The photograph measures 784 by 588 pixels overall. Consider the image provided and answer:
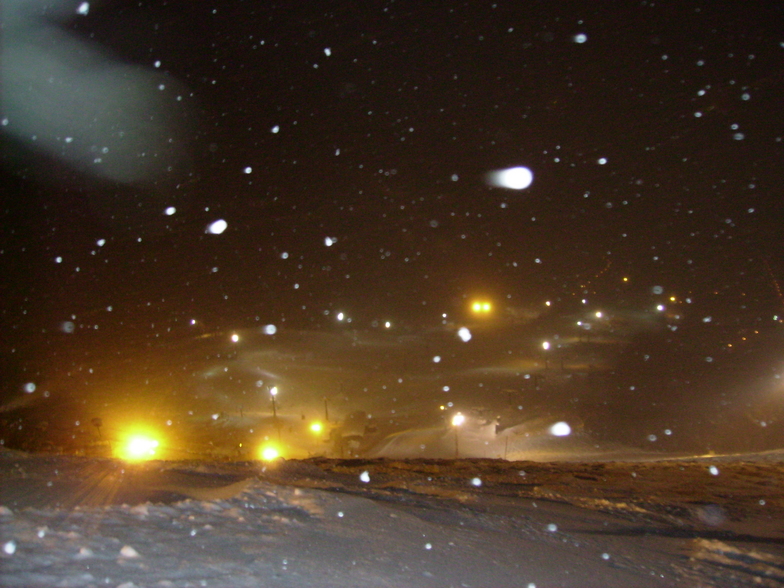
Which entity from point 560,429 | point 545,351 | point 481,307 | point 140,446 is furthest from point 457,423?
point 481,307

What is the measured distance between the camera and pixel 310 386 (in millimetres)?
32062

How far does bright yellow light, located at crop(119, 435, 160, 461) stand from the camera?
17734 millimetres

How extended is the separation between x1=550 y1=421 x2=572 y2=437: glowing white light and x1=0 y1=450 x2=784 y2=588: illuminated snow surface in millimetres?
12735

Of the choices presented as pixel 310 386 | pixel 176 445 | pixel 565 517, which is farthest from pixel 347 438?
pixel 565 517

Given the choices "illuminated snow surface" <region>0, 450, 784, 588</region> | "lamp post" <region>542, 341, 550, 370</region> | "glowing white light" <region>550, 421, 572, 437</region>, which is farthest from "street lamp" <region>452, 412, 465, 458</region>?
"lamp post" <region>542, 341, 550, 370</region>

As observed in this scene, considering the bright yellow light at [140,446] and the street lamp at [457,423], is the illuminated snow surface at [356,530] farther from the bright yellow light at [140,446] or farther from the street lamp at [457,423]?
the bright yellow light at [140,446]

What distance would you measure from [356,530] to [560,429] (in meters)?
18.1

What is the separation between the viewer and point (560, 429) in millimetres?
19906

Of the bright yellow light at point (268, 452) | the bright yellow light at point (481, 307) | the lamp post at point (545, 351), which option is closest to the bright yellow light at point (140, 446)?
the bright yellow light at point (268, 452)

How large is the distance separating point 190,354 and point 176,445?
17.8 m

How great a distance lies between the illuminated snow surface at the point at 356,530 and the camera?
2662 millimetres

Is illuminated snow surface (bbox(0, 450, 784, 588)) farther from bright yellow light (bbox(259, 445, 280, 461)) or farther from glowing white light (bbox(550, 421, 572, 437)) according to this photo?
bright yellow light (bbox(259, 445, 280, 461))

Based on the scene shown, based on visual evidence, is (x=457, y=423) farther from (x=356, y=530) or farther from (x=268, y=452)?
(x=356, y=530)

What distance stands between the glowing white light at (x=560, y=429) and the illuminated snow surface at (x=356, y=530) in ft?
41.8
